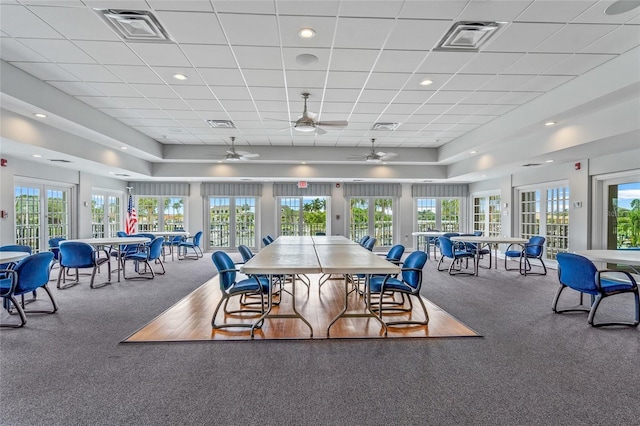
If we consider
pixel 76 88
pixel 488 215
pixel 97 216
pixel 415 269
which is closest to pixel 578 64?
pixel 415 269

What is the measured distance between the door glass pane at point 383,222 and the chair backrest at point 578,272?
24.3 feet

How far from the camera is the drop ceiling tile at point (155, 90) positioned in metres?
4.64

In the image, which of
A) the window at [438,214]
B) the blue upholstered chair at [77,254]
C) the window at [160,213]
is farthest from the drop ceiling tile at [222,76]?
the window at [438,214]

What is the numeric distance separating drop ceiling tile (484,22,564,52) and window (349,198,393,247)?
25.9 feet

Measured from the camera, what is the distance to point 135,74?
4258 mm

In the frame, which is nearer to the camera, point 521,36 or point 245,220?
point 521,36

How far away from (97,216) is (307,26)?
30.3ft

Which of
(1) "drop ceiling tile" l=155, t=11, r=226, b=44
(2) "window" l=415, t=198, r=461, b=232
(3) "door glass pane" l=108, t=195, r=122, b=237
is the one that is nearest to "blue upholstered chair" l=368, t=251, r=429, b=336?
(1) "drop ceiling tile" l=155, t=11, r=226, b=44

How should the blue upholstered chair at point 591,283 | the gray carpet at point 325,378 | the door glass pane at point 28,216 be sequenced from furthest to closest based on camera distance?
the door glass pane at point 28,216, the blue upholstered chair at point 591,283, the gray carpet at point 325,378

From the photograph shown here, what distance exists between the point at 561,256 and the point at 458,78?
2.59m

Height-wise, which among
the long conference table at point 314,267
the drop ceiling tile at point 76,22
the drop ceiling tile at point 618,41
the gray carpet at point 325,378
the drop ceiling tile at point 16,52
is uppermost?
the drop ceiling tile at point 76,22

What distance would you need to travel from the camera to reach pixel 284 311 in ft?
14.1

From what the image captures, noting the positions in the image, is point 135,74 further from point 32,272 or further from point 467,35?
point 467,35

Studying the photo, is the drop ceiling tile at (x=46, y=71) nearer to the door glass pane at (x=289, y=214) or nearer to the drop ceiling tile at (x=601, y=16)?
the drop ceiling tile at (x=601, y=16)
